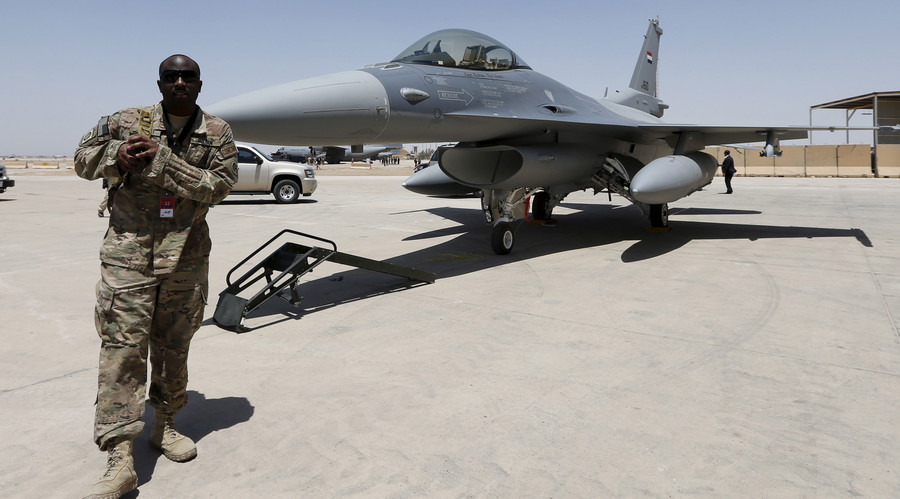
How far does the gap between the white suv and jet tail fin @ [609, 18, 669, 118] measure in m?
9.94

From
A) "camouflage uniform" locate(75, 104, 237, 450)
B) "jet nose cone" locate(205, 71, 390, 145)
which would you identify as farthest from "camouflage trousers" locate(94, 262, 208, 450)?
"jet nose cone" locate(205, 71, 390, 145)

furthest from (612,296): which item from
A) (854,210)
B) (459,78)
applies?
(854,210)

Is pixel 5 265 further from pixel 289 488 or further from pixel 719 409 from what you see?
pixel 719 409

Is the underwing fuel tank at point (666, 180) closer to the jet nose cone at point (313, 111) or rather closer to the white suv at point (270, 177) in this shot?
the jet nose cone at point (313, 111)

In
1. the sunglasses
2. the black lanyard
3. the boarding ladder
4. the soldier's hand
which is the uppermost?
the sunglasses

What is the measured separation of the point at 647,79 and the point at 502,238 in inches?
417

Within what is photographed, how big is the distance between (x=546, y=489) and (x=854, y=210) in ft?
50.7

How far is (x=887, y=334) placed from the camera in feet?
15.5

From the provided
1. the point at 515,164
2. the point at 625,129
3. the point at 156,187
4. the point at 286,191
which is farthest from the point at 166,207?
the point at 286,191

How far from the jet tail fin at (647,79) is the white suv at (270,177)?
9943mm

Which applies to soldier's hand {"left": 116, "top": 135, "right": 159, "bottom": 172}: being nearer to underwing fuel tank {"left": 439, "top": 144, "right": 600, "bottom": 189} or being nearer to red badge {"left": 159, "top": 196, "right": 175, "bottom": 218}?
red badge {"left": 159, "top": 196, "right": 175, "bottom": 218}

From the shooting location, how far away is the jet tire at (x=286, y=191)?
18344mm

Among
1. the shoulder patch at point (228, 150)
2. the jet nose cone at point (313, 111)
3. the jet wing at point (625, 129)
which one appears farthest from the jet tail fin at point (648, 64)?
the shoulder patch at point (228, 150)

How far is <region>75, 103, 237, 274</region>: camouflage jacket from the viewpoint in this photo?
2.64 meters
